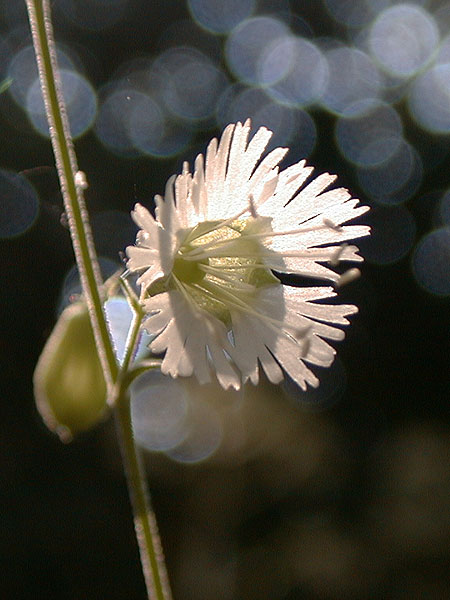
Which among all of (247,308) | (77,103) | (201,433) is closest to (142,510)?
(247,308)

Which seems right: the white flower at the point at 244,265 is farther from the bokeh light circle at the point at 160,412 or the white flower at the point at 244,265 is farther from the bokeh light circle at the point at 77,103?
the bokeh light circle at the point at 77,103

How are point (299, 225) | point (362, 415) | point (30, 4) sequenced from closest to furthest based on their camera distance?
point (30, 4), point (299, 225), point (362, 415)

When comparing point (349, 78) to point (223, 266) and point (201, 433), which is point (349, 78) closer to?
point (201, 433)

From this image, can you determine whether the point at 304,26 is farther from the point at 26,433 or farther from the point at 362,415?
the point at 26,433

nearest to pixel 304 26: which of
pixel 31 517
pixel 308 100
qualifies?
pixel 308 100

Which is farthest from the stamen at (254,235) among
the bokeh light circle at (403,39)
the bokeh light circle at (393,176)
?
the bokeh light circle at (403,39)

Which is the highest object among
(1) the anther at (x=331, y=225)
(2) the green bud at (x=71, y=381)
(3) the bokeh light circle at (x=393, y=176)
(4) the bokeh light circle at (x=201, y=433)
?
(3) the bokeh light circle at (x=393, y=176)
